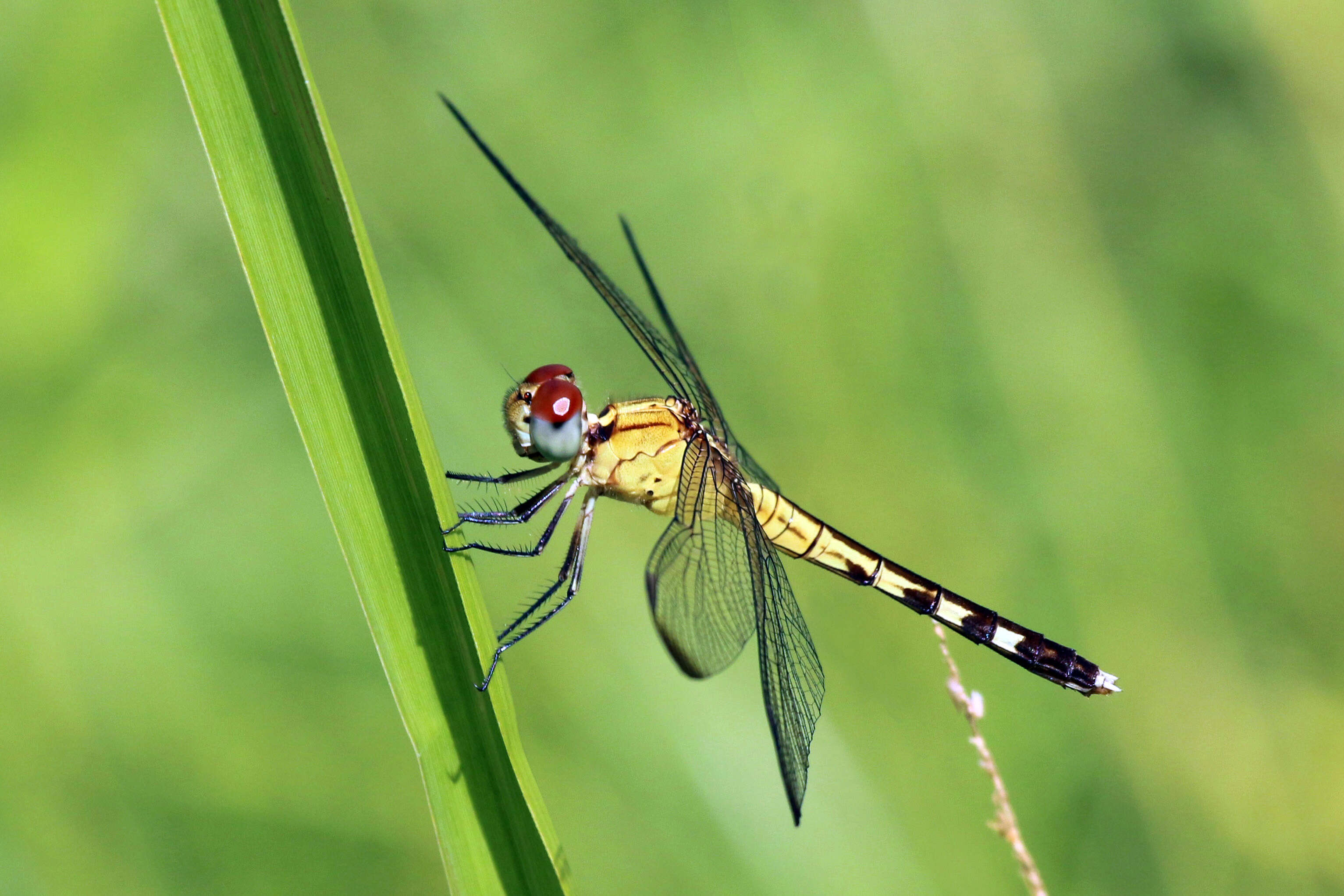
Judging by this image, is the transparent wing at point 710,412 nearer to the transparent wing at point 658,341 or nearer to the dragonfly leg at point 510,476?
the transparent wing at point 658,341

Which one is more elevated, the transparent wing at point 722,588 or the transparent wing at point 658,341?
the transparent wing at point 658,341

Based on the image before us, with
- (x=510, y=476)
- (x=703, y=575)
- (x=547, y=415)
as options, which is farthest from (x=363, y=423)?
(x=703, y=575)

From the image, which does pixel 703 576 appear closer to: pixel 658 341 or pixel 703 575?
pixel 703 575

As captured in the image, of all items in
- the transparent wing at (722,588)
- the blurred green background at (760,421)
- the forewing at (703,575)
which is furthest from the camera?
the blurred green background at (760,421)

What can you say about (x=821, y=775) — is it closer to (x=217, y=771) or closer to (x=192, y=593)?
(x=217, y=771)

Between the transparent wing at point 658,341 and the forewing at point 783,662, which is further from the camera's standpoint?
the transparent wing at point 658,341

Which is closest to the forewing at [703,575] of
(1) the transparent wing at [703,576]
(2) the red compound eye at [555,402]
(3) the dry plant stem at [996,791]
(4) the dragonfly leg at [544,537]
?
(1) the transparent wing at [703,576]

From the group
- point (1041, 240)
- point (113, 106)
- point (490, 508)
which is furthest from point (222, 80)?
point (1041, 240)
